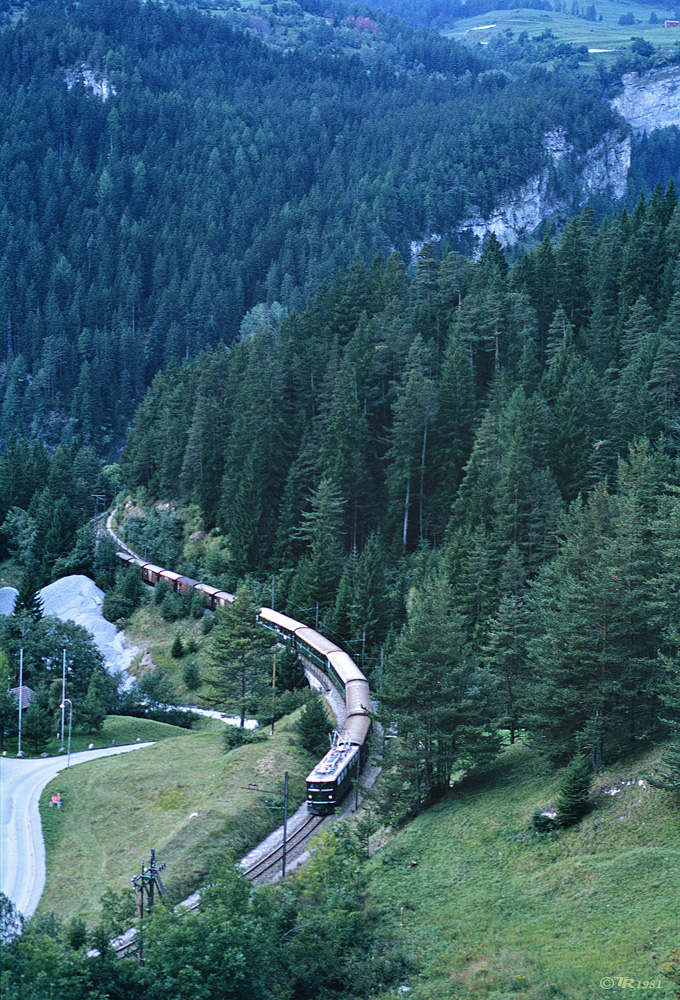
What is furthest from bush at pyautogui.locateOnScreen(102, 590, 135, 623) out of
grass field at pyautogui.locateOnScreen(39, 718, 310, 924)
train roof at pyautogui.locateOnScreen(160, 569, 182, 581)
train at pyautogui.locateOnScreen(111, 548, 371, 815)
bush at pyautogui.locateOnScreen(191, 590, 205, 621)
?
grass field at pyautogui.locateOnScreen(39, 718, 310, 924)

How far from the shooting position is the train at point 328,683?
168 ft

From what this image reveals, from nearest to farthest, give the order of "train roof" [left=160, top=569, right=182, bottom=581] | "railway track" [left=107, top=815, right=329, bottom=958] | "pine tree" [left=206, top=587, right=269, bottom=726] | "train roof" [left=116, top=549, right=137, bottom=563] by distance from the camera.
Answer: "railway track" [left=107, top=815, right=329, bottom=958] < "pine tree" [left=206, top=587, right=269, bottom=726] < "train roof" [left=160, top=569, right=182, bottom=581] < "train roof" [left=116, top=549, right=137, bottom=563]

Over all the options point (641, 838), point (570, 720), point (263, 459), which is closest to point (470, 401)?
point (263, 459)

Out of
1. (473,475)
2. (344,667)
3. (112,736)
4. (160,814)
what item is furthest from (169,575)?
(160,814)

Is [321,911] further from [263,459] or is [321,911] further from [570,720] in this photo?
[263,459]

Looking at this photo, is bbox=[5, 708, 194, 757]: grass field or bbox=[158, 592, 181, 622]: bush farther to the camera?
bbox=[158, 592, 181, 622]: bush

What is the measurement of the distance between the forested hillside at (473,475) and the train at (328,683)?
301 cm

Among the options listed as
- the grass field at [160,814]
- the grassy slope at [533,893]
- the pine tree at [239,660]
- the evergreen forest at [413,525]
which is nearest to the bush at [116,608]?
the evergreen forest at [413,525]

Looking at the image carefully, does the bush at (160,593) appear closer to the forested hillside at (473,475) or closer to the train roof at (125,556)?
the forested hillside at (473,475)

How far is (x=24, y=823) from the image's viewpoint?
52.9 m

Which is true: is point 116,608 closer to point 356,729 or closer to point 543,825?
point 356,729

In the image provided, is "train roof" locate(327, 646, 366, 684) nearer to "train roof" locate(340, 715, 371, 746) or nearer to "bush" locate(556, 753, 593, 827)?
"train roof" locate(340, 715, 371, 746)

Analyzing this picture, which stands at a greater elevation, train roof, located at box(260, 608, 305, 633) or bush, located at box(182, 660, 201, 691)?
train roof, located at box(260, 608, 305, 633)

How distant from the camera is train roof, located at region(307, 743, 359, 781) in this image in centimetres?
5100
